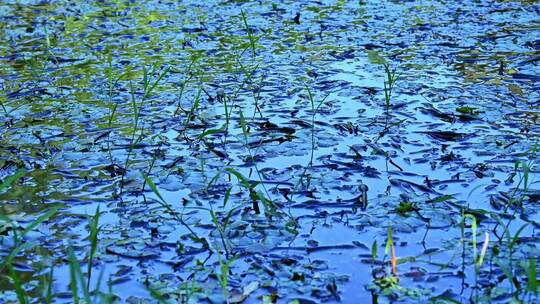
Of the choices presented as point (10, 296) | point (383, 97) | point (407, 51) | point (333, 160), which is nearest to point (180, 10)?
point (407, 51)

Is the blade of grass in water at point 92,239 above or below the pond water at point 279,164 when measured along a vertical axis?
above

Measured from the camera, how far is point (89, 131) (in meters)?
3.93

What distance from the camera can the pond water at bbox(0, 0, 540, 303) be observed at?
252 centimetres

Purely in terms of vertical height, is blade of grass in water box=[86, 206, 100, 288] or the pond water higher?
blade of grass in water box=[86, 206, 100, 288]

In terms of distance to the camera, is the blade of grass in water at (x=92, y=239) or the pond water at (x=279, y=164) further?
the pond water at (x=279, y=164)

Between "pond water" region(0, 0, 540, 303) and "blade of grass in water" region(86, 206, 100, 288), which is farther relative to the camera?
"pond water" region(0, 0, 540, 303)

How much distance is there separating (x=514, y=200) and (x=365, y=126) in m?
1.03

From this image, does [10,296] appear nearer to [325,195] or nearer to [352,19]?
[325,195]

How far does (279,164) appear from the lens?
3.46m

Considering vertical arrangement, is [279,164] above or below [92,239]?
below

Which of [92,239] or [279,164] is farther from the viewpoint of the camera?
[279,164]

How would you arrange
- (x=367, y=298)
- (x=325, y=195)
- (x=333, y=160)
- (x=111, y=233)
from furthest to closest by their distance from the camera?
(x=333, y=160) < (x=325, y=195) < (x=111, y=233) < (x=367, y=298)

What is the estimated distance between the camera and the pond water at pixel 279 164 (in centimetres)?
252

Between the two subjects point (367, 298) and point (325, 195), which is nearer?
point (367, 298)
